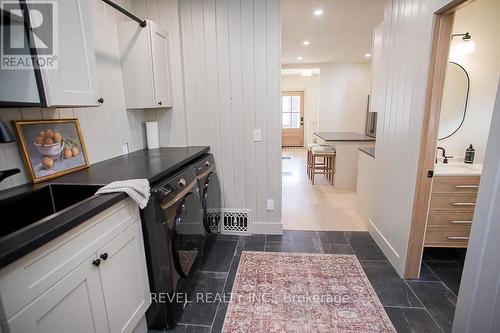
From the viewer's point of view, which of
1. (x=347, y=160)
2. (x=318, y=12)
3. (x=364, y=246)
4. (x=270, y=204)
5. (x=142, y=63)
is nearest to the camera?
(x=142, y=63)

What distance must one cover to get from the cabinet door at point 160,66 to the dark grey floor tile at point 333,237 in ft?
7.05

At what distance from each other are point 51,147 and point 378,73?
2.90 metres

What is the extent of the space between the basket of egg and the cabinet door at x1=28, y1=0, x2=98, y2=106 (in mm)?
300

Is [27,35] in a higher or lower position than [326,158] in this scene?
higher

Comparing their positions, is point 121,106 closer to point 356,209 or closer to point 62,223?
point 62,223

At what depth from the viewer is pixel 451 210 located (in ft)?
6.67

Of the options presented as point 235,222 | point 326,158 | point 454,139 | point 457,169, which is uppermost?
point 454,139

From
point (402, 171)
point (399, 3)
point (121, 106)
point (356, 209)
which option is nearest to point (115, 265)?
point (121, 106)

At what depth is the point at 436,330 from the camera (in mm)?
1516

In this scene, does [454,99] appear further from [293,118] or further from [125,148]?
[293,118]

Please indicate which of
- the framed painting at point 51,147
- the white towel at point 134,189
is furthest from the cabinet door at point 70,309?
the framed painting at point 51,147

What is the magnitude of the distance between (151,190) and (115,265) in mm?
410

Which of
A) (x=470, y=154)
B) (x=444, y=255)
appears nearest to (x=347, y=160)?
(x=470, y=154)

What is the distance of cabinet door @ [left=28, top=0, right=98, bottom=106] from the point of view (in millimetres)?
1246
